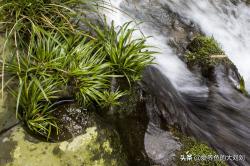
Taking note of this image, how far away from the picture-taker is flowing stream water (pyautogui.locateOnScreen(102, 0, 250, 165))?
520 centimetres

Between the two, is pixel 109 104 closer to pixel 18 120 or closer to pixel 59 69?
pixel 59 69

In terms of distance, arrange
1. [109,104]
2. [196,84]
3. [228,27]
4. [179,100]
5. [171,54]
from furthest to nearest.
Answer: [228,27], [171,54], [196,84], [179,100], [109,104]

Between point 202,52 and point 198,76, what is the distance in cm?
49

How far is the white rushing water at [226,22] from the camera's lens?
779 centimetres

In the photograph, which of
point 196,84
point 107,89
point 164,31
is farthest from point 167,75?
point 107,89

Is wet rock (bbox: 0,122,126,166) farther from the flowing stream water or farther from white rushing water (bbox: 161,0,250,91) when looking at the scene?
white rushing water (bbox: 161,0,250,91)

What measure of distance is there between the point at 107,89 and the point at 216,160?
1.68m

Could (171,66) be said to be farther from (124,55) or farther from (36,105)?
(36,105)

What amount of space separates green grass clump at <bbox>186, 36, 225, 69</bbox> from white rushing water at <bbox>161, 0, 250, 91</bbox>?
98 centimetres

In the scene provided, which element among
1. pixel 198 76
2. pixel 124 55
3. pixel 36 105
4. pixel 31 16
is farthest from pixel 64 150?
pixel 198 76

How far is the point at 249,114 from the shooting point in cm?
598

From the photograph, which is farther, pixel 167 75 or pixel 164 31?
pixel 164 31

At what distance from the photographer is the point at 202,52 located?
6.64 meters

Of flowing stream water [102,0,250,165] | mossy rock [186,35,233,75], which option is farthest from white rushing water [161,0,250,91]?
mossy rock [186,35,233,75]
